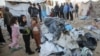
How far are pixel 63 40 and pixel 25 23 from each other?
0.35 metres

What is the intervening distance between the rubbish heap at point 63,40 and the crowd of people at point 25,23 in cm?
5

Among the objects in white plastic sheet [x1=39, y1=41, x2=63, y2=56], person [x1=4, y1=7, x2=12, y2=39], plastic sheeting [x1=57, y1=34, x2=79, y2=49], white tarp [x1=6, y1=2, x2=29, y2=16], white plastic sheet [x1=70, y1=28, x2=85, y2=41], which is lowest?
white plastic sheet [x1=39, y1=41, x2=63, y2=56]

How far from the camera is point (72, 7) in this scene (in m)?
2.78

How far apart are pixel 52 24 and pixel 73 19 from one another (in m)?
0.18

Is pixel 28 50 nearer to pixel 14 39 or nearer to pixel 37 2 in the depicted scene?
pixel 14 39

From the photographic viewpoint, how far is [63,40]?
9.26 feet

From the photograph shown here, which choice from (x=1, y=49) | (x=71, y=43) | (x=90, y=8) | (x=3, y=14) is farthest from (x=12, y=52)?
(x=90, y=8)

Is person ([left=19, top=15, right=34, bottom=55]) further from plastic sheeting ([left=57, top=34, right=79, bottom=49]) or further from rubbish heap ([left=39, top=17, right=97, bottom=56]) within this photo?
plastic sheeting ([left=57, top=34, right=79, bottom=49])

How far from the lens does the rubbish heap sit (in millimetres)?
2777

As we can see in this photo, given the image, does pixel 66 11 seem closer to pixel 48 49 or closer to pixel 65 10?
pixel 65 10

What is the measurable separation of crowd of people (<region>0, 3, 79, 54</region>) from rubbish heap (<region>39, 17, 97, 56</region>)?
0.05 meters

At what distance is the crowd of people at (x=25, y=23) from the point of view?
277 centimetres

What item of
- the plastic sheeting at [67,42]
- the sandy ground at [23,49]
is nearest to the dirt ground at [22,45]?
the sandy ground at [23,49]

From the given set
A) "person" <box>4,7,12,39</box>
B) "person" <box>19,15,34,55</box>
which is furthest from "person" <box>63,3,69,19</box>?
"person" <box>4,7,12,39</box>
